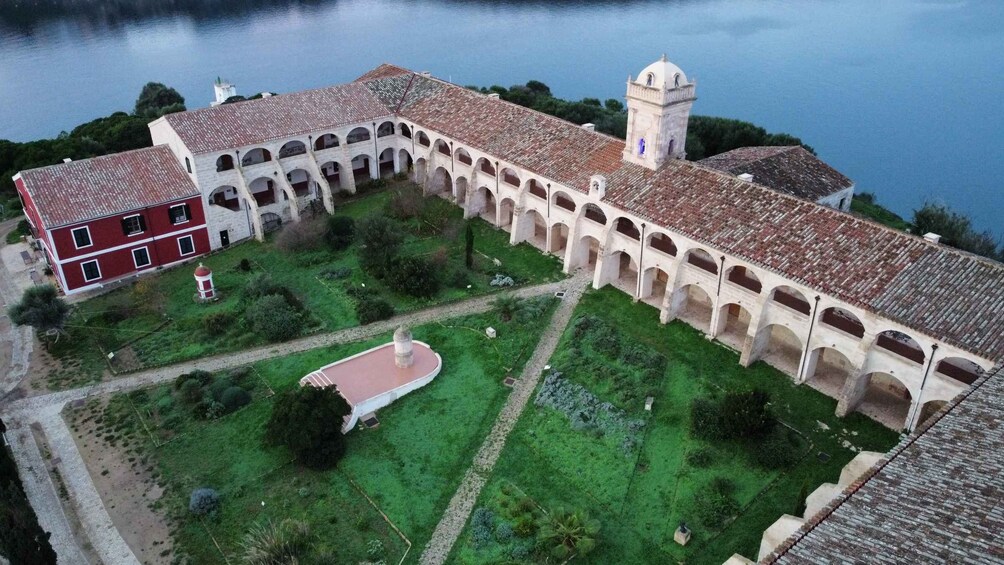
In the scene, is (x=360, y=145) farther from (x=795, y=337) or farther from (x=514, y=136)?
(x=795, y=337)

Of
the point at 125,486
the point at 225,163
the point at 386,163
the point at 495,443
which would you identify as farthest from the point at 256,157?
the point at 495,443

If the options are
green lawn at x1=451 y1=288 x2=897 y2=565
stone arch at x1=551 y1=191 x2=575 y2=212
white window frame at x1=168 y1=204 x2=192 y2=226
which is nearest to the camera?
green lawn at x1=451 y1=288 x2=897 y2=565

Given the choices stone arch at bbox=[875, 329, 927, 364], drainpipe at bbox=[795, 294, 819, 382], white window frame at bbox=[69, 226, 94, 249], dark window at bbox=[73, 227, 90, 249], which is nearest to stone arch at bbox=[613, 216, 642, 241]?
drainpipe at bbox=[795, 294, 819, 382]

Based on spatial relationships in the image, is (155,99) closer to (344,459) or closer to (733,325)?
(344,459)

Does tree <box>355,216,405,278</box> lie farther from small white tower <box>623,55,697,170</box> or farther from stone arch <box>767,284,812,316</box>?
stone arch <box>767,284,812,316</box>

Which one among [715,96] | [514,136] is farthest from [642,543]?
[715,96]

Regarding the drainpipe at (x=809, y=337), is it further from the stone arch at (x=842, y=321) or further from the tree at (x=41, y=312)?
the tree at (x=41, y=312)
